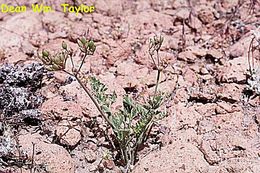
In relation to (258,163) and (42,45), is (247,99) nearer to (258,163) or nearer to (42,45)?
(258,163)

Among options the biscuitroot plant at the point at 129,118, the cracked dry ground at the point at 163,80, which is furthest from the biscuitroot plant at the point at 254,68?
Answer: the biscuitroot plant at the point at 129,118

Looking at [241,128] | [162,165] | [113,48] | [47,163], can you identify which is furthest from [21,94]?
[241,128]

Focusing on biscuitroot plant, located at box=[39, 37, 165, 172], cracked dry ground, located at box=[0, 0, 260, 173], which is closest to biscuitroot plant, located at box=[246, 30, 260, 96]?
cracked dry ground, located at box=[0, 0, 260, 173]

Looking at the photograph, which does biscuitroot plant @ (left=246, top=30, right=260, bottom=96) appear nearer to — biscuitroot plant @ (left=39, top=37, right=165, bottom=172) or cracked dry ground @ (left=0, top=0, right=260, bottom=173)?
cracked dry ground @ (left=0, top=0, right=260, bottom=173)

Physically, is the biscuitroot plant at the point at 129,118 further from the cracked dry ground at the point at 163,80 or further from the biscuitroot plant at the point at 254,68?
the biscuitroot plant at the point at 254,68

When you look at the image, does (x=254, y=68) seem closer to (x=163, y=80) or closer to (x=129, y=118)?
(x=163, y=80)

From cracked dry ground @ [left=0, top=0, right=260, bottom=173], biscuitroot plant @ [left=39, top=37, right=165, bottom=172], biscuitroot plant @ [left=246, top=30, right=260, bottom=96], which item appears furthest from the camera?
biscuitroot plant @ [left=246, top=30, right=260, bottom=96]

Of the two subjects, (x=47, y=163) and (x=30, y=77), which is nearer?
(x=47, y=163)
